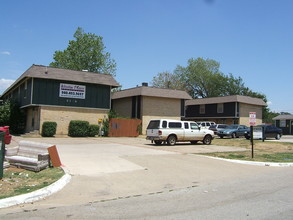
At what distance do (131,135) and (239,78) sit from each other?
172ft

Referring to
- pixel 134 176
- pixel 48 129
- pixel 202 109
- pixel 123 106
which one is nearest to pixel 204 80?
pixel 202 109

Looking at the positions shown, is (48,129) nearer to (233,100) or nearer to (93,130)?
(93,130)

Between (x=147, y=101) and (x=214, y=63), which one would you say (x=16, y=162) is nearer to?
(x=147, y=101)

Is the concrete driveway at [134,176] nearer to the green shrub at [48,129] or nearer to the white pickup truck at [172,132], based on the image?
the white pickup truck at [172,132]

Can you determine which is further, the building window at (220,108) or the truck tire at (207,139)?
the building window at (220,108)

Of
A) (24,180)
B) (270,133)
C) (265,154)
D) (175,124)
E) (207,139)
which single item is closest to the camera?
(24,180)

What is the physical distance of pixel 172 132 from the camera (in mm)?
21984

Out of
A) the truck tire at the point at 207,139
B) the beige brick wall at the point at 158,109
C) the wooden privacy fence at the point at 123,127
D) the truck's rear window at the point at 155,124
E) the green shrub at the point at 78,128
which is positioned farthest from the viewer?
the beige brick wall at the point at 158,109

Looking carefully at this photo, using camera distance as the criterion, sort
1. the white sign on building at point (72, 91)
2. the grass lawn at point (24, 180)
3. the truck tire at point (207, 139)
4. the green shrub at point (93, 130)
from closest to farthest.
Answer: the grass lawn at point (24, 180) < the truck tire at point (207, 139) < the white sign on building at point (72, 91) < the green shrub at point (93, 130)

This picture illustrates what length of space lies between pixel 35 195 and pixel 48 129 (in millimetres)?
22683

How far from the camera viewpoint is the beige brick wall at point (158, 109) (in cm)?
3766

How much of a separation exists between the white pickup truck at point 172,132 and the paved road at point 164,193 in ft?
28.8

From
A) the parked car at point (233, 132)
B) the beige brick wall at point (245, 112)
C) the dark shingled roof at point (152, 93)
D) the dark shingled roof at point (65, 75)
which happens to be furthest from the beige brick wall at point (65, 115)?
the beige brick wall at point (245, 112)

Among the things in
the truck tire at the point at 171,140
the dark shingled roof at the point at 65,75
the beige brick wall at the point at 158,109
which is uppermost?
the dark shingled roof at the point at 65,75
